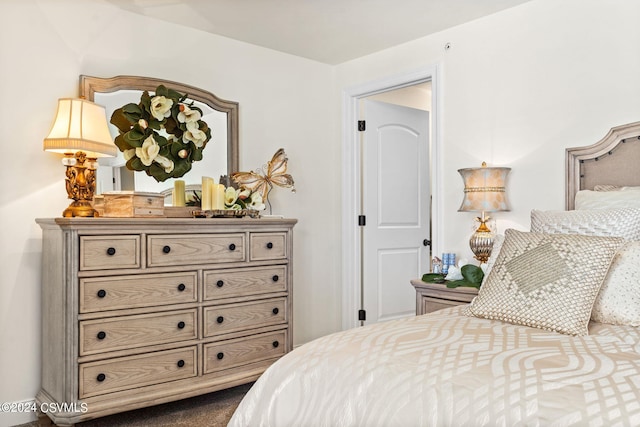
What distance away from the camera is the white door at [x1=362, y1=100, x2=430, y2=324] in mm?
4266

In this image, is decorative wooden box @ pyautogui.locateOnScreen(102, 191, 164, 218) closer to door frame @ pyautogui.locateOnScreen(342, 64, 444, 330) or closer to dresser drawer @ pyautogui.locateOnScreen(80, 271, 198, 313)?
dresser drawer @ pyautogui.locateOnScreen(80, 271, 198, 313)

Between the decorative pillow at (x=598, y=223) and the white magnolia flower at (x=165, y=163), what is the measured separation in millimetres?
2065

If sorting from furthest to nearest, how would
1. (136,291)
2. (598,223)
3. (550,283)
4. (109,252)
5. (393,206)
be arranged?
(393,206)
(136,291)
(109,252)
(598,223)
(550,283)

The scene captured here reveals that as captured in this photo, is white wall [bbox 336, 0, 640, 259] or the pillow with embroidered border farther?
white wall [bbox 336, 0, 640, 259]

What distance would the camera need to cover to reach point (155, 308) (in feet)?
8.98

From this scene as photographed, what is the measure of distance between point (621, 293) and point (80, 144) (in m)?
2.60

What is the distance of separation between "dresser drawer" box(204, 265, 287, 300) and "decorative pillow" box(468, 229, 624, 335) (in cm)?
152

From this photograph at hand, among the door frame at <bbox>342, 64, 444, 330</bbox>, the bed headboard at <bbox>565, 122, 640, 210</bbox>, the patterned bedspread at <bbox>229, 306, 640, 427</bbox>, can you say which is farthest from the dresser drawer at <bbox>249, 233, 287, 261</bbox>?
the bed headboard at <bbox>565, 122, 640, 210</bbox>

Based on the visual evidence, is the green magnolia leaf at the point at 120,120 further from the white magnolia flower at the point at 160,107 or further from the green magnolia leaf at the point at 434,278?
the green magnolia leaf at the point at 434,278

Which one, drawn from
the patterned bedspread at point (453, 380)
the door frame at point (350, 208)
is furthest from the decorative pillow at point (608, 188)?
the door frame at point (350, 208)

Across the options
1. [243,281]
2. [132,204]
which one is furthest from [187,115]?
[243,281]

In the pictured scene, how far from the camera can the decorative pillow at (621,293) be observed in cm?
181

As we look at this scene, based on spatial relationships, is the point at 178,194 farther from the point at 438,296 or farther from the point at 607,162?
the point at 607,162

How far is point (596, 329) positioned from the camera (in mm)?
1760
